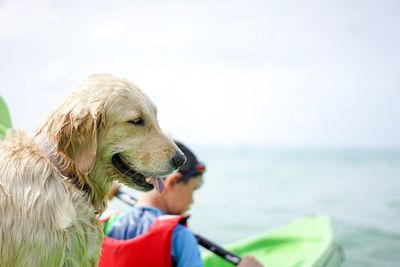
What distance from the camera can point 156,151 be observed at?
7.98 ft

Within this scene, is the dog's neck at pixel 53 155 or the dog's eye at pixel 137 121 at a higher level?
the dog's eye at pixel 137 121

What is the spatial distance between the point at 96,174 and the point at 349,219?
46.7 ft

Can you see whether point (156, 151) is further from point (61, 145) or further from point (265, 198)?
point (265, 198)

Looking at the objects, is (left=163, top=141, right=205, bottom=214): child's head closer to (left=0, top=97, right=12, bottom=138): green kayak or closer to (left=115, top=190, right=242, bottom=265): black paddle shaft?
(left=115, top=190, right=242, bottom=265): black paddle shaft

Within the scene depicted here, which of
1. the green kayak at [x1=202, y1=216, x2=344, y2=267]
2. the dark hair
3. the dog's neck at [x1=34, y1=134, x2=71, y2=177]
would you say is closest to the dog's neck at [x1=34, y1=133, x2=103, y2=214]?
the dog's neck at [x1=34, y1=134, x2=71, y2=177]

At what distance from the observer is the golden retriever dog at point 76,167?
2.15m

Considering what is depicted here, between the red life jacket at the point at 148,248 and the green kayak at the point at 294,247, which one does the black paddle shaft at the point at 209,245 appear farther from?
the red life jacket at the point at 148,248

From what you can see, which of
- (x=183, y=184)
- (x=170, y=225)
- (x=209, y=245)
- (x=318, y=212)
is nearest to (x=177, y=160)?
(x=170, y=225)

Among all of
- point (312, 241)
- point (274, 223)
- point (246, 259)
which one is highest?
point (246, 259)

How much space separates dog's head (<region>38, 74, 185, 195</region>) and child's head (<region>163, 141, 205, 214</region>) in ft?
3.95

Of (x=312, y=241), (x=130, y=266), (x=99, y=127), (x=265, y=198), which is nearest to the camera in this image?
(x=99, y=127)

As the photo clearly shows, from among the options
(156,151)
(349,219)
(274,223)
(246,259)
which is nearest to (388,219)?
(349,219)

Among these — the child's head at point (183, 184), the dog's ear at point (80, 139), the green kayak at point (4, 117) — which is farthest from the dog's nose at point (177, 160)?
the green kayak at point (4, 117)

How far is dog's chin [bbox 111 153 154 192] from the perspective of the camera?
2.44m
